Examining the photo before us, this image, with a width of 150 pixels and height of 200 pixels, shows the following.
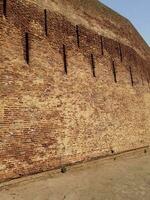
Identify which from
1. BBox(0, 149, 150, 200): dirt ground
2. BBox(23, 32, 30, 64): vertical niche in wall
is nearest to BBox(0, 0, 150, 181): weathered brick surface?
BBox(23, 32, 30, 64): vertical niche in wall

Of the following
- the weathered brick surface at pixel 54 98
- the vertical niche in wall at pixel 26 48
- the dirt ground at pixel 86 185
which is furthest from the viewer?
the vertical niche in wall at pixel 26 48

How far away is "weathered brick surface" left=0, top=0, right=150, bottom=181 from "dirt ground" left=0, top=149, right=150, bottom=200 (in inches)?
11.6

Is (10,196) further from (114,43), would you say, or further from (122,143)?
(114,43)

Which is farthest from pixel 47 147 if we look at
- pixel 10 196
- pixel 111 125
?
pixel 111 125

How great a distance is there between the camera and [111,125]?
1091cm

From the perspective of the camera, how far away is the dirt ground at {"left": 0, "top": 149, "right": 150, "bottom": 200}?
596 cm

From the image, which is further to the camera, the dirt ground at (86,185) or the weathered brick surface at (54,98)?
the weathered brick surface at (54,98)

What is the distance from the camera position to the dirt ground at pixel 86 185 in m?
5.96

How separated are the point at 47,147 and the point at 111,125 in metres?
3.75

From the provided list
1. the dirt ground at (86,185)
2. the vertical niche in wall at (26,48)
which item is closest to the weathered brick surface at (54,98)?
the vertical niche in wall at (26,48)

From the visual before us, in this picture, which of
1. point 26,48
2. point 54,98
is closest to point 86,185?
point 54,98

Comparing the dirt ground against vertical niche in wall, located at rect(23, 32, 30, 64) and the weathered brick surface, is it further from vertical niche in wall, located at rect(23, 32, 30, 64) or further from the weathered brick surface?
vertical niche in wall, located at rect(23, 32, 30, 64)

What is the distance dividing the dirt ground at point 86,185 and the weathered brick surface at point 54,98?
0.30 metres

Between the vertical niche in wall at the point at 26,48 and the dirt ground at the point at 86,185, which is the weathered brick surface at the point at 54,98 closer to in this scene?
the vertical niche in wall at the point at 26,48
